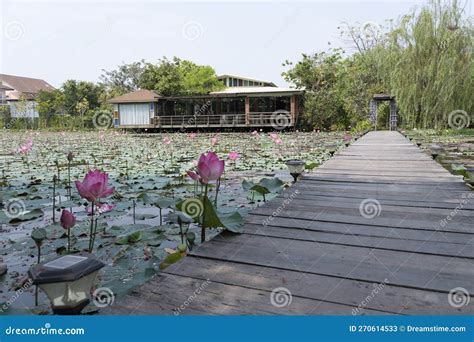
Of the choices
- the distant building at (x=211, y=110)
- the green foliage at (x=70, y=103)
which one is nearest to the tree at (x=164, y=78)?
the distant building at (x=211, y=110)

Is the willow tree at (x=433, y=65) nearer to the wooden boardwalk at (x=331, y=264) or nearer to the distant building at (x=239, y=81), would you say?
the wooden boardwalk at (x=331, y=264)

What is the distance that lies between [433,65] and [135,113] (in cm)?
1561

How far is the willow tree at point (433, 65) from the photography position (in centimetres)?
1239

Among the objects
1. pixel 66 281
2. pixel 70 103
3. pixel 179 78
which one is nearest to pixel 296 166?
pixel 66 281

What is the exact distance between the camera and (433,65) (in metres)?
12.9

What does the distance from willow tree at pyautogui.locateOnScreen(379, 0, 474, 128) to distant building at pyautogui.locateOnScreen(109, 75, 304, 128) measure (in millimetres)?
6514

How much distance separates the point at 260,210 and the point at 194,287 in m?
1.16

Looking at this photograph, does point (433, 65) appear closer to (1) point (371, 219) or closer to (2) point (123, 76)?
(1) point (371, 219)

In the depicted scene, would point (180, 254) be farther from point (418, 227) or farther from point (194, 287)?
point (418, 227)

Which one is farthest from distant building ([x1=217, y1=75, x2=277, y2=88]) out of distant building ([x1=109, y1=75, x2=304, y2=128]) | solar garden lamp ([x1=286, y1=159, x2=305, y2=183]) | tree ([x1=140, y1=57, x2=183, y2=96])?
solar garden lamp ([x1=286, y1=159, x2=305, y2=183])

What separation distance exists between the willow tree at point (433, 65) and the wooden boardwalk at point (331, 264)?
A: 11308 millimetres

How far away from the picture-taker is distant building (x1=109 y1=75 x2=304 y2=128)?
2030cm

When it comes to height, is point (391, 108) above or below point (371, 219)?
above

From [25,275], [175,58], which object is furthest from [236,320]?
[175,58]
